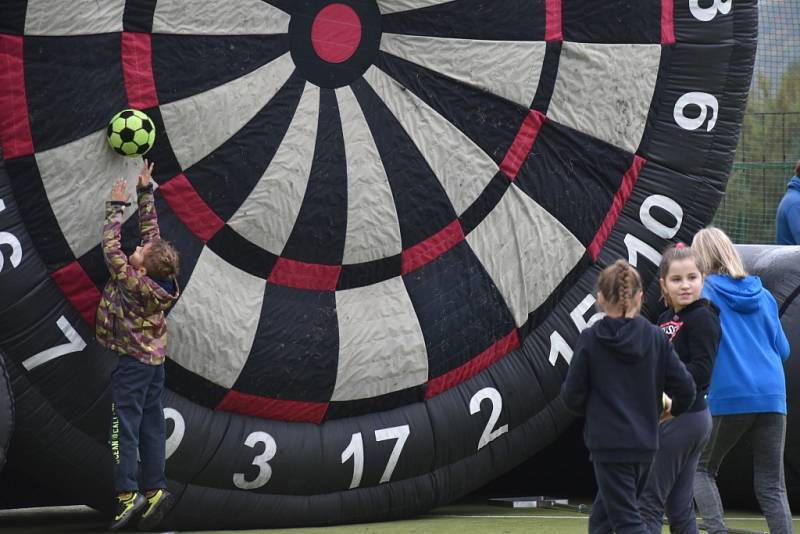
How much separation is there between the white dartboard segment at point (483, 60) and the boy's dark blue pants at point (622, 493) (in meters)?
1.89

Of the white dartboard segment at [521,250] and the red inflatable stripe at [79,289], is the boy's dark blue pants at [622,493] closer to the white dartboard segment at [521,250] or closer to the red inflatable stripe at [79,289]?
the white dartboard segment at [521,250]

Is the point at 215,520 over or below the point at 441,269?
below

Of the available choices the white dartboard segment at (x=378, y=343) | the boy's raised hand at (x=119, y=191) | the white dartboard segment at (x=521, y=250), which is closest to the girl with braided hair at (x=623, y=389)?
the white dartboard segment at (x=378, y=343)

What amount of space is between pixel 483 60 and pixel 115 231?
1.56 metres

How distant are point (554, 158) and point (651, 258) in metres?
0.57

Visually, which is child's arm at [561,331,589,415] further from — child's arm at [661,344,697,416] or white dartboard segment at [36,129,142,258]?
white dartboard segment at [36,129,142,258]

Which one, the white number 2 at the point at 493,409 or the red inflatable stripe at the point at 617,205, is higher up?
the red inflatable stripe at the point at 617,205

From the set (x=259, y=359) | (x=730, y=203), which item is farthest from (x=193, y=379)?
(x=730, y=203)

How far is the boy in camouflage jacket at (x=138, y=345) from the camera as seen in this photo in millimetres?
4316

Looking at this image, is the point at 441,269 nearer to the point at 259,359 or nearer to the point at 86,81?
the point at 259,359

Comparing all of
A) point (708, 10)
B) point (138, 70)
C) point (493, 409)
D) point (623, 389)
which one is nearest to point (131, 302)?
point (138, 70)

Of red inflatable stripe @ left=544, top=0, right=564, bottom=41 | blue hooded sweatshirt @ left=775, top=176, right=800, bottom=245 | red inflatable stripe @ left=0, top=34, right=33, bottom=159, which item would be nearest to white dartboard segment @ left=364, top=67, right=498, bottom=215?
red inflatable stripe @ left=544, top=0, right=564, bottom=41

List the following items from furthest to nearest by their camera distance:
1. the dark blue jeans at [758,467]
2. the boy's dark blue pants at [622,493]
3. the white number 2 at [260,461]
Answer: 1. the white number 2 at [260,461]
2. the dark blue jeans at [758,467]
3. the boy's dark blue pants at [622,493]

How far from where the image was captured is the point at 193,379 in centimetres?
460
